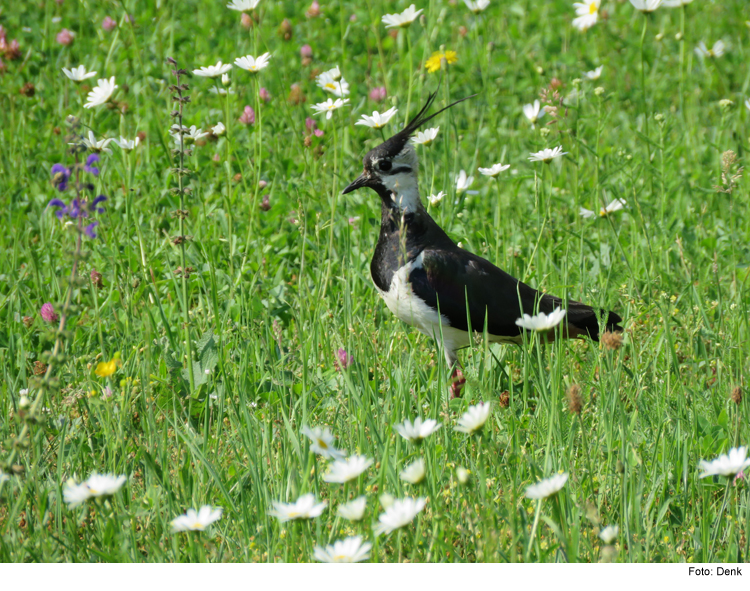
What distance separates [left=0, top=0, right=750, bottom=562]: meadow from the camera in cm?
204

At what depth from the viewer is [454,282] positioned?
3.17 m

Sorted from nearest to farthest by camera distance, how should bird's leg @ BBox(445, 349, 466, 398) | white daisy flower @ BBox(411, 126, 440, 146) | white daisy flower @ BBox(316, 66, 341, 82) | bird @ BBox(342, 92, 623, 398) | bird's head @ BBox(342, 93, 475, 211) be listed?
bird's leg @ BBox(445, 349, 466, 398)
bird @ BBox(342, 92, 623, 398)
bird's head @ BBox(342, 93, 475, 211)
white daisy flower @ BBox(411, 126, 440, 146)
white daisy flower @ BBox(316, 66, 341, 82)

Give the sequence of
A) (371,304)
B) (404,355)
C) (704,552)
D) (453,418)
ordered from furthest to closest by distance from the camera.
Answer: (371,304) < (404,355) < (453,418) < (704,552)

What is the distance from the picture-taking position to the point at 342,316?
11.6 feet

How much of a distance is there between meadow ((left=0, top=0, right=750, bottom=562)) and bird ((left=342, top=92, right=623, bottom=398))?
5.2 inches

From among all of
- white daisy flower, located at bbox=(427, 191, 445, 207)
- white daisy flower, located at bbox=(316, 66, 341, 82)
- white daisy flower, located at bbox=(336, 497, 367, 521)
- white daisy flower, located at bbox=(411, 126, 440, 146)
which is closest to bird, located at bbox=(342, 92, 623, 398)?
white daisy flower, located at bbox=(427, 191, 445, 207)

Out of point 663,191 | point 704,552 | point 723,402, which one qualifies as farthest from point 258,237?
point 704,552

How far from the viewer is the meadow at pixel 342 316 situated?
80.3 inches

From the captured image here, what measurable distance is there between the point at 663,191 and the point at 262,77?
333cm

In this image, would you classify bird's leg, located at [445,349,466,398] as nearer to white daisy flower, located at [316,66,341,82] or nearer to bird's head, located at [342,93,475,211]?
bird's head, located at [342,93,475,211]

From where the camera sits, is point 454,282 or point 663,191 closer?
point 454,282

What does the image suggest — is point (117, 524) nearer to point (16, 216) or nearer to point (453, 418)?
point (453, 418)

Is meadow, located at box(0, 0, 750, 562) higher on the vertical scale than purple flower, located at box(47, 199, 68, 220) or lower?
lower

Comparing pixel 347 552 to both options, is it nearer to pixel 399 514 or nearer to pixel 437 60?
pixel 399 514
